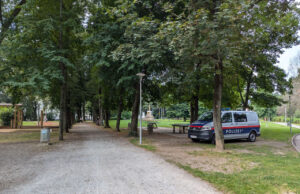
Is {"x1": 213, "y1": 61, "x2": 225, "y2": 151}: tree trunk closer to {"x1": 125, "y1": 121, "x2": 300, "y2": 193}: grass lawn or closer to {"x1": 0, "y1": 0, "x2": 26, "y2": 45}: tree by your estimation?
{"x1": 125, "y1": 121, "x2": 300, "y2": 193}: grass lawn

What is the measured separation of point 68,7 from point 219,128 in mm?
13410

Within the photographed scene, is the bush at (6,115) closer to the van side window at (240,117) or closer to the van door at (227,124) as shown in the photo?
the van door at (227,124)

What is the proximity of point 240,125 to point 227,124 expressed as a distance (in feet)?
3.67

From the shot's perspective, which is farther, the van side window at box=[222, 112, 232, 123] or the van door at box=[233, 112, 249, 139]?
the van door at box=[233, 112, 249, 139]

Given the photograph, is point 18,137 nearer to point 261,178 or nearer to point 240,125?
point 240,125

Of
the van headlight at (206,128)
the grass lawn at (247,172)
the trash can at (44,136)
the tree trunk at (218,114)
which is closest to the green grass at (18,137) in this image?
the trash can at (44,136)

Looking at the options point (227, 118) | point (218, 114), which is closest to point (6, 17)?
point (218, 114)

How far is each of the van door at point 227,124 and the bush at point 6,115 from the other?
84.1 feet

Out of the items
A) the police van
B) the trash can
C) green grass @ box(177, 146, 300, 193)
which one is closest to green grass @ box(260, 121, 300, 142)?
the police van

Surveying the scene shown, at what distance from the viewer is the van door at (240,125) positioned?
12.8 metres

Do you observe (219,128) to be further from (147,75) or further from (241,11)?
(147,75)

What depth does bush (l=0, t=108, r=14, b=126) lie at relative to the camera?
89.0 ft

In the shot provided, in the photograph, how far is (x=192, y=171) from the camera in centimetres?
643

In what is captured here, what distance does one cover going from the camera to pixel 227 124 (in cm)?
1236
